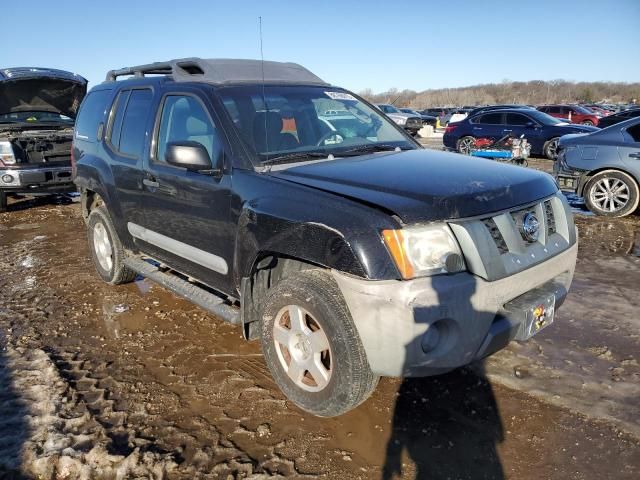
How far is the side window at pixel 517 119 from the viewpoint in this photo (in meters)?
15.3

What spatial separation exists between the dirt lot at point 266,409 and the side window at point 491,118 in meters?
12.1

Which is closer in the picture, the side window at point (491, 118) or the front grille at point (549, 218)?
the front grille at point (549, 218)

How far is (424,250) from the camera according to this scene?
244cm

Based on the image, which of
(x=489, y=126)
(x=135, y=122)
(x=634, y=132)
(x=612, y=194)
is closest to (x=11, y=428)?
(x=135, y=122)

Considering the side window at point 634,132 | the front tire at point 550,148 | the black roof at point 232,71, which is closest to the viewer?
the black roof at point 232,71

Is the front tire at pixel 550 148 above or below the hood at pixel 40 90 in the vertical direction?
below

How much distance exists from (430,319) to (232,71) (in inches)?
96.9

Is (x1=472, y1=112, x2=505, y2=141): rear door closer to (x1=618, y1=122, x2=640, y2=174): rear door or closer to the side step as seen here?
(x1=618, y1=122, x2=640, y2=174): rear door

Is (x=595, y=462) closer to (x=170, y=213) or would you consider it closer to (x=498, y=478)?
(x=498, y=478)

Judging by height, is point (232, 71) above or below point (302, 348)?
above

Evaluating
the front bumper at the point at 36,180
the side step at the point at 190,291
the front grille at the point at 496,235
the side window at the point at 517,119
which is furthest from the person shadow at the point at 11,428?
the side window at the point at 517,119

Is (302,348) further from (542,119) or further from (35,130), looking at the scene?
(542,119)

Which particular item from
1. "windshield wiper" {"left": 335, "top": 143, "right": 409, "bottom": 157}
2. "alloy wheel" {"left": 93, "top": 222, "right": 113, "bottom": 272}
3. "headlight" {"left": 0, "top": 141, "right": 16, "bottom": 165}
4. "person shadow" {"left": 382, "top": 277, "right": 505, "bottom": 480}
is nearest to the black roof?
"windshield wiper" {"left": 335, "top": 143, "right": 409, "bottom": 157}

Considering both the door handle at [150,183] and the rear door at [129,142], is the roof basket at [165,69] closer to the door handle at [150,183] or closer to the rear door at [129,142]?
the rear door at [129,142]
